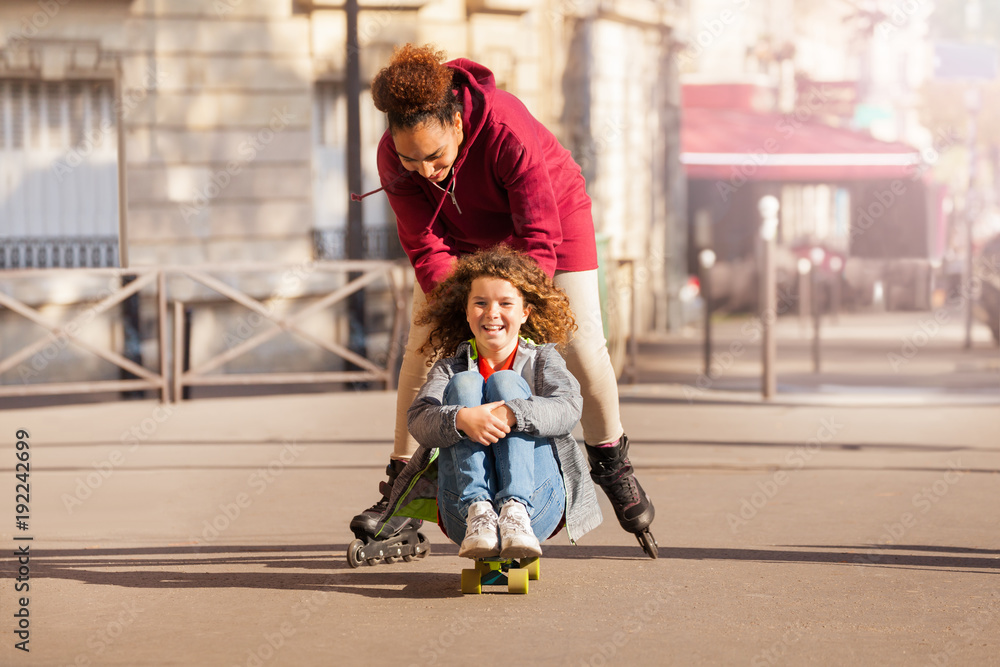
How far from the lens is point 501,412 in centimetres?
383

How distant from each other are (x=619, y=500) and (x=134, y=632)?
1.55 m

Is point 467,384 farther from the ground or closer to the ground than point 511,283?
closer to the ground

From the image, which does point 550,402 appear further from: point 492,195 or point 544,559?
point 544,559

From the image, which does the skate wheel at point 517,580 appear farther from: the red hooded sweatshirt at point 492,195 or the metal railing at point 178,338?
the metal railing at point 178,338

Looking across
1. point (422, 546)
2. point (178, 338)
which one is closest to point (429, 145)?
point (422, 546)

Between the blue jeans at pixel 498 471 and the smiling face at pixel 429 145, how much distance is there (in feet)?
1.95

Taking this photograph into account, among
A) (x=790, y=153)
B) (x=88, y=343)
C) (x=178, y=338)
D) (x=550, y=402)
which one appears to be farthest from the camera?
(x=790, y=153)

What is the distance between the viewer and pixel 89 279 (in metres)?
11.7

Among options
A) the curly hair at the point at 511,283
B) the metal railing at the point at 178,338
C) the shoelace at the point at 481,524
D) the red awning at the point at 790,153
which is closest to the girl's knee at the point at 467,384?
the curly hair at the point at 511,283

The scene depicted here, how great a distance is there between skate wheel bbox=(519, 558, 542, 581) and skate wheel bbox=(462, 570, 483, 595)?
0.46 ft

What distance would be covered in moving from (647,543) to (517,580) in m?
0.68

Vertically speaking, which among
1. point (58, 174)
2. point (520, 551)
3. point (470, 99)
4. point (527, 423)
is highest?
point (58, 174)

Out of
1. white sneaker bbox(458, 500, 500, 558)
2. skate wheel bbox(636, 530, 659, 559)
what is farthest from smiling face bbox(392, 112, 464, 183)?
skate wheel bbox(636, 530, 659, 559)

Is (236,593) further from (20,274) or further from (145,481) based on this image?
(20,274)
